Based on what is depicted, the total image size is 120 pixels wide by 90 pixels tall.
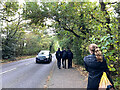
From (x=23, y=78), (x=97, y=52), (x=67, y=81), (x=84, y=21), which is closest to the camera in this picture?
(x=97, y=52)

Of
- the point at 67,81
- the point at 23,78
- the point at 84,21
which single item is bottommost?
the point at 23,78

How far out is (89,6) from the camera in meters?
8.76

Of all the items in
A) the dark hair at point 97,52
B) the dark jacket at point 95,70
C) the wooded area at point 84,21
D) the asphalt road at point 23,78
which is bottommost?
the asphalt road at point 23,78

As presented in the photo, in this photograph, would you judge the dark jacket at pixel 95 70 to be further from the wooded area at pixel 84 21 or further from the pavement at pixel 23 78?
the pavement at pixel 23 78

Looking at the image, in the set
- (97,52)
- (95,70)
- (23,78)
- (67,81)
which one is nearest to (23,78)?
(23,78)

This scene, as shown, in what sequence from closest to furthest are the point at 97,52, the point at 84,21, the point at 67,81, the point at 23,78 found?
the point at 97,52 → the point at 67,81 → the point at 23,78 → the point at 84,21

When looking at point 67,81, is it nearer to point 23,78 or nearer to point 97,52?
point 23,78

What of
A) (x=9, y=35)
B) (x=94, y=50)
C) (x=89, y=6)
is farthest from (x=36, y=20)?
(x=9, y=35)

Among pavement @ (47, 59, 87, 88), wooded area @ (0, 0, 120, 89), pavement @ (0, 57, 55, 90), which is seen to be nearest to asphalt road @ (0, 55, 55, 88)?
pavement @ (0, 57, 55, 90)

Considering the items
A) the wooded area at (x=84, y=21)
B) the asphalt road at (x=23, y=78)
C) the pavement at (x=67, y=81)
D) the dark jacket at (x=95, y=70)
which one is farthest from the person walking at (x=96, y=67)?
Answer: the asphalt road at (x=23, y=78)

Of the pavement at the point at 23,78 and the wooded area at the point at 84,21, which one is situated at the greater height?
the wooded area at the point at 84,21

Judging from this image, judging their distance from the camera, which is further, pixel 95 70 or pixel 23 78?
pixel 23 78

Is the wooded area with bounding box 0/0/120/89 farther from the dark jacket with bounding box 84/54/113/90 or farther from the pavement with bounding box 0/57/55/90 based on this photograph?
the pavement with bounding box 0/57/55/90

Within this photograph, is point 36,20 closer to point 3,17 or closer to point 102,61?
point 3,17
